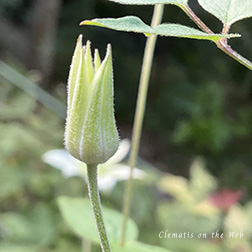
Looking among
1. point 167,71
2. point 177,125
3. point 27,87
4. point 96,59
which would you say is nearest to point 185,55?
point 167,71

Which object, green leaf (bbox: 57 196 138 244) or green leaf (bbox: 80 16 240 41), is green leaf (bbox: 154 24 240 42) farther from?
green leaf (bbox: 57 196 138 244)

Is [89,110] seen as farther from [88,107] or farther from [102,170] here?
[102,170]

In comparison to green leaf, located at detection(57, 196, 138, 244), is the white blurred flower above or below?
below

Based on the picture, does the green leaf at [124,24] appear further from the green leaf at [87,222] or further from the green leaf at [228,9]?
the green leaf at [87,222]

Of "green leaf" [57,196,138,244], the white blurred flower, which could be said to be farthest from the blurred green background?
"green leaf" [57,196,138,244]

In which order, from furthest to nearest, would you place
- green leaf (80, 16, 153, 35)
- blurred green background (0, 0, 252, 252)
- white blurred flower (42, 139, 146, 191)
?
blurred green background (0, 0, 252, 252) → white blurred flower (42, 139, 146, 191) → green leaf (80, 16, 153, 35)

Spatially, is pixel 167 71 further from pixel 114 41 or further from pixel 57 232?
pixel 57 232

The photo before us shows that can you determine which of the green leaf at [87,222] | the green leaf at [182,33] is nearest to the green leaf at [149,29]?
the green leaf at [182,33]

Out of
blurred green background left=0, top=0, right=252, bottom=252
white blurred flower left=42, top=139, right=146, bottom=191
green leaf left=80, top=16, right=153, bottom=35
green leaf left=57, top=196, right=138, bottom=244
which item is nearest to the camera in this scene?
green leaf left=80, top=16, right=153, bottom=35
